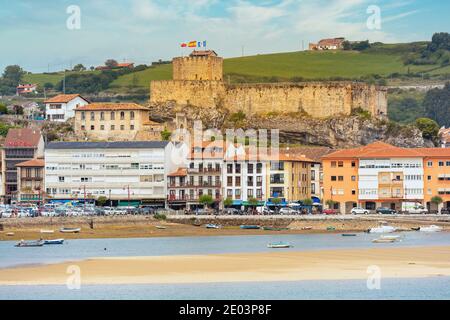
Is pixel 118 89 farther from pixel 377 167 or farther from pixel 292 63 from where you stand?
pixel 377 167

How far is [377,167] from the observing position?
335 feet

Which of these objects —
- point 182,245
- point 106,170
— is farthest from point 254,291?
point 106,170

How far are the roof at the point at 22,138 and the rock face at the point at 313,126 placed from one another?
13.1 meters

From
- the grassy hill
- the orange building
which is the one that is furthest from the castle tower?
the grassy hill

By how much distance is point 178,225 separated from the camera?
91375 mm

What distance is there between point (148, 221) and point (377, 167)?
21076 millimetres

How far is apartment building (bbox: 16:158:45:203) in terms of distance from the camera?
4237 inches

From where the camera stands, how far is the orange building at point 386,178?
101 m

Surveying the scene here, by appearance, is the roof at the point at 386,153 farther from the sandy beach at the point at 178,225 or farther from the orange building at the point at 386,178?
the sandy beach at the point at 178,225

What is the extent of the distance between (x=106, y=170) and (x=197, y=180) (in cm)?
872

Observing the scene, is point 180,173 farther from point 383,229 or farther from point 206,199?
point 383,229

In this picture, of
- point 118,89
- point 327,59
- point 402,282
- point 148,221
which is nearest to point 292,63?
point 327,59

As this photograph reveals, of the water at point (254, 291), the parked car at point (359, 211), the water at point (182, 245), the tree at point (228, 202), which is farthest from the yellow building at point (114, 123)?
the water at point (254, 291)

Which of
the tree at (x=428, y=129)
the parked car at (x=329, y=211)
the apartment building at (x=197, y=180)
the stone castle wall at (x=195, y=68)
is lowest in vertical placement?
the parked car at (x=329, y=211)
